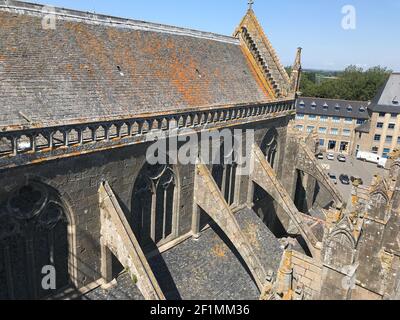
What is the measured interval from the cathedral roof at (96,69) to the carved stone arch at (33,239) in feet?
7.55

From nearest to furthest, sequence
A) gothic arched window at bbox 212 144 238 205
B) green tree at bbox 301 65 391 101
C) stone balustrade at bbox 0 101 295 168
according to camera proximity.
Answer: stone balustrade at bbox 0 101 295 168 < gothic arched window at bbox 212 144 238 205 < green tree at bbox 301 65 391 101

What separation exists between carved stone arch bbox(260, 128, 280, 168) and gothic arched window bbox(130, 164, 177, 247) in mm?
7649

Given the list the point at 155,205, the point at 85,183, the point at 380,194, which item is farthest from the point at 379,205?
the point at 85,183

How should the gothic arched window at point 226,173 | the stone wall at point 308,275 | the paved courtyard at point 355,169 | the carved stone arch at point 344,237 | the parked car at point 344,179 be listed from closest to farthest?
the carved stone arch at point 344,237 < the stone wall at point 308,275 < the gothic arched window at point 226,173 < the parked car at point 344,179 < the paved courtyard at point 355,169

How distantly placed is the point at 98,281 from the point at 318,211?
65.1 feet

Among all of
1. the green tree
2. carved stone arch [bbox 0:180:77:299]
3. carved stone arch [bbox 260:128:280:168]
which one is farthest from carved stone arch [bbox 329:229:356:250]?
the green tree

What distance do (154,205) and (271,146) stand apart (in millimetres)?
10005

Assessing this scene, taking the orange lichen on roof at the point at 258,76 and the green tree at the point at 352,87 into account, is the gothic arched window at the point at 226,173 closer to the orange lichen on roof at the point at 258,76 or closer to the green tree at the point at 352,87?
the orange lichen on roof at the point at 258,76

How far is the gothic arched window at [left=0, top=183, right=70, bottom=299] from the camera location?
9500 mm

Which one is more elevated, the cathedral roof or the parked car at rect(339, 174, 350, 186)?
the cathedral roof

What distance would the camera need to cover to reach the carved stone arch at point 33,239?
950 centimetres

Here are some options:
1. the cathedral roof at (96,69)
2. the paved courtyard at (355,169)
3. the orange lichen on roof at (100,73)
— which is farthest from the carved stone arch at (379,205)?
the paved courtyard at (355,169)

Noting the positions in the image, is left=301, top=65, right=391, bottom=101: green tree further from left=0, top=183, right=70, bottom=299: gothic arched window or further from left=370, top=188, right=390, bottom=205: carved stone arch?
left=0, top=183, right=70, bottom=299: gothic arched window

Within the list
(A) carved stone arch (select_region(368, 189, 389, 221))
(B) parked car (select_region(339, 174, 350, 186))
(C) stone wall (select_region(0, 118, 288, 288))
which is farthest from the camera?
(B) parked car (select_region(339, 174, 350, 186))
